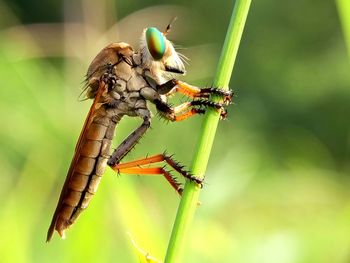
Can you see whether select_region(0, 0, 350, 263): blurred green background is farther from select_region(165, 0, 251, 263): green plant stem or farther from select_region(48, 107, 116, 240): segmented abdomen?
select_region(165, 0, 251, 263): green plant stem

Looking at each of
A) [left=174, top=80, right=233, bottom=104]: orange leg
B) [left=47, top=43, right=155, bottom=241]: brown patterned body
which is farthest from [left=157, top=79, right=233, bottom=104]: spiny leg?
[left=47, top=43, right=155, bottom=241]: brown patterned body

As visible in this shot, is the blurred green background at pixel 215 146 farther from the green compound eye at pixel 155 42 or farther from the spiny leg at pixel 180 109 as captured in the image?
the green compound eye at pixel 155 42

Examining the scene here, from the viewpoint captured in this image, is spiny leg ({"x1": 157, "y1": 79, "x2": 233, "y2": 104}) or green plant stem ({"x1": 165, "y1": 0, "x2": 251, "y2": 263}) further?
spiny leg ({"x1": 157, "y1": 79, "x2": 233, "y2": 104})

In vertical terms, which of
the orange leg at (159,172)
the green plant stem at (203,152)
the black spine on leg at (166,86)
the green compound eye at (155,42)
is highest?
the green compound eye at (155,42)

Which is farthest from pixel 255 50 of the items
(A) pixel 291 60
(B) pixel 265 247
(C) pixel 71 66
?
(B) pixel 265 247

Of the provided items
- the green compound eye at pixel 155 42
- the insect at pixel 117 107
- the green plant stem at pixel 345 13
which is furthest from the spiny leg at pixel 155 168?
the green plant stem at pixel 345 13

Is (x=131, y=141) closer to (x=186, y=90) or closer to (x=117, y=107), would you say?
(x=117, y=107)

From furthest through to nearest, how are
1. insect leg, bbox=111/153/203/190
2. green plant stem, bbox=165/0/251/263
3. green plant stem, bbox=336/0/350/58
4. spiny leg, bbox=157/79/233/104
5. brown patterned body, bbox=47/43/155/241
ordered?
brown patterned body, bbox=47/43/155/241 < insect leg, bbox=111/153/203/190 < spiny leg, bbox=157/79/233/104 < green plant stem, bbox=336/0/350/58 < green plant stem, bbox=165/0/251/263
